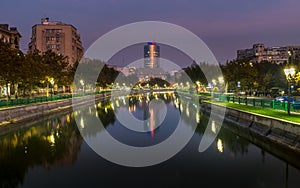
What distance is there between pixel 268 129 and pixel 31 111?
A: 2665cm

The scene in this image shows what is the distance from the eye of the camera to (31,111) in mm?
37000

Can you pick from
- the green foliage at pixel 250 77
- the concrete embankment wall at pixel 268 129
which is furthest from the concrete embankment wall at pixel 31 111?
the green foliage at pixel 250 77

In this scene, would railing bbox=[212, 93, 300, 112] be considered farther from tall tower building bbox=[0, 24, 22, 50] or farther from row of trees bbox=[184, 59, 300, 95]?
tall tower building bbox=[0, 24, 22, 50]

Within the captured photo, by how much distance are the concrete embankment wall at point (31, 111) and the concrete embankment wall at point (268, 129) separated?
2128cm

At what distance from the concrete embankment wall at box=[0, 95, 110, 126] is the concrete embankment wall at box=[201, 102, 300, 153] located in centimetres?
2128

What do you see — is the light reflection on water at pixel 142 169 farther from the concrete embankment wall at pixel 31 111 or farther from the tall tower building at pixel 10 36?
the tall tower building at pixel 10 36

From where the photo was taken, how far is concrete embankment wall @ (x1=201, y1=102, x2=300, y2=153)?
58.0 feet

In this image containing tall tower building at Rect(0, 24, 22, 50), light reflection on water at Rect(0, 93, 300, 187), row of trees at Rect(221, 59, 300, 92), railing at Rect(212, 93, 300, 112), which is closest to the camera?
light reflection on water at Rect(0, 93, 300, 187)

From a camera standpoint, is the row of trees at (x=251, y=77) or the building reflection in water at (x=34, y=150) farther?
the row of trees at (x=251, y=77)

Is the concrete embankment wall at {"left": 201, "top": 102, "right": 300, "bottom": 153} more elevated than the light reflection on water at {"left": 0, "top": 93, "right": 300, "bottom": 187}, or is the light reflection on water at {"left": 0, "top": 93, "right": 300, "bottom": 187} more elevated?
the concrete embankment wall at {"left": 201, "top": 102, "right": 300, "bottom": 153}

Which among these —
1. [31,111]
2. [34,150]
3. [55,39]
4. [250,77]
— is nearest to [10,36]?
[55,39]

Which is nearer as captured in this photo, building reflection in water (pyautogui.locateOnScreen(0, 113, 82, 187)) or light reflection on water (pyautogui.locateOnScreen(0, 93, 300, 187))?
light reflection on water (pyautogui.locateOnScreen(0, 93, 300, 187))

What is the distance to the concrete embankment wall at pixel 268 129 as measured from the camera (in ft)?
58.0

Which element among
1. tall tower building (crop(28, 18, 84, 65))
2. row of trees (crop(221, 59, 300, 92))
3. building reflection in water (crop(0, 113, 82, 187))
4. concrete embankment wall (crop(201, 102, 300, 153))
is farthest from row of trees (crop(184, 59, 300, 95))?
tall tower building (crop(28, 18, 84, 65))
